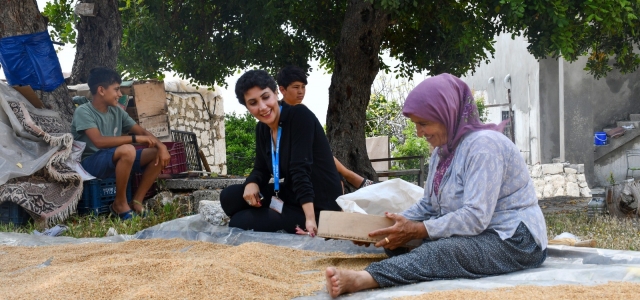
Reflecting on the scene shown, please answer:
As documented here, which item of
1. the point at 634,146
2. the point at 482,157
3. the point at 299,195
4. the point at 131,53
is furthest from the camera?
the point at 634,146

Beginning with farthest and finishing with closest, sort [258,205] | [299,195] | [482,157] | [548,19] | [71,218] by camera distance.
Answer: [548,19]
[71,218]
[258,205]
[299,195]
[482,157]

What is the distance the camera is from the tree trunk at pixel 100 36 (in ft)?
28.6

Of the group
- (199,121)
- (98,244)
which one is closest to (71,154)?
(98,244)

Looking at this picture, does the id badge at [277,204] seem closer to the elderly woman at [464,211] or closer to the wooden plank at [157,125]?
the elderly woman at [464,211]

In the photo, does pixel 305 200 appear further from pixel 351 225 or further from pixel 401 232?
pixel 401 232

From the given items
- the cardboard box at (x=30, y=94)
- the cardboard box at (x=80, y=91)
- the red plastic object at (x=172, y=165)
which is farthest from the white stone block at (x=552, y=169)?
the cardboard box at (x=30, y=94)

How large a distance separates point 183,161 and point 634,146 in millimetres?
9366

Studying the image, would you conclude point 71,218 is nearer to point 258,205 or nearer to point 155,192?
point 155,192

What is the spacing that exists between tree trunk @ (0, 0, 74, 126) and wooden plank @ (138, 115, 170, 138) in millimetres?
802

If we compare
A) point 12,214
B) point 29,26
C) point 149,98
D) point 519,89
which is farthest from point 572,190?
point 12,214

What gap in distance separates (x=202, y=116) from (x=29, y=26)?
6.79m

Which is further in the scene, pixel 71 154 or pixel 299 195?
pixel 71 154

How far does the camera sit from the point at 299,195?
4.34m

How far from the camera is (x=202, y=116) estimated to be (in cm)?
1428
